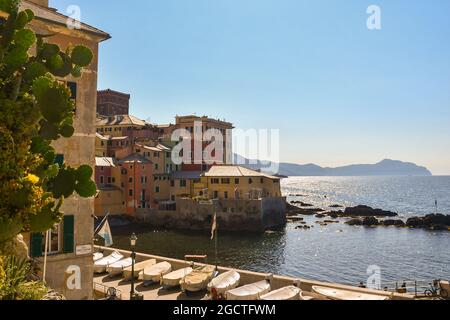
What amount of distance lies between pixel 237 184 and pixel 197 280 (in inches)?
1819

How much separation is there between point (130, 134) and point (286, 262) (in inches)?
2335

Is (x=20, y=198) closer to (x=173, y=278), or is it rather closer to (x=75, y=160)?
(x=75, y=160)

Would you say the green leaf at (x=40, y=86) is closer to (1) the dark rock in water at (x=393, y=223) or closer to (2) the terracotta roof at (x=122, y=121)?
(1) the dark rock in water at (x=393, y=223)

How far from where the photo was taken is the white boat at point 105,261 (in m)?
29.9

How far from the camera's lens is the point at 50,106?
805cm

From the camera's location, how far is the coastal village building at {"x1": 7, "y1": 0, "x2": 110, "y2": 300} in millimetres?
16000

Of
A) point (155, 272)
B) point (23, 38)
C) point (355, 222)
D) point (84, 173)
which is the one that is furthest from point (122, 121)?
point (23, 38)

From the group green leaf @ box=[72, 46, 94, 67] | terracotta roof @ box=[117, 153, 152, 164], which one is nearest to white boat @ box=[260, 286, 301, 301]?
green leaf @ box=[72, 46, 94, 67]

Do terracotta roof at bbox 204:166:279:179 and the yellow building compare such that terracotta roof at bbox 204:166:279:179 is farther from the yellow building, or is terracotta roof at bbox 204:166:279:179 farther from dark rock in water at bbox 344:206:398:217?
dark rock in water at bbox 344:206:398:217

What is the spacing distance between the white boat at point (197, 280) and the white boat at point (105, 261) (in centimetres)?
887

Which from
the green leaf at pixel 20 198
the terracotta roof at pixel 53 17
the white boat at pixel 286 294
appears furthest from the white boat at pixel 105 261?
the green leaf at pixel 20 198
